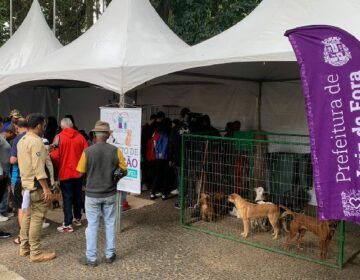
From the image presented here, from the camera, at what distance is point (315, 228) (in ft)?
17.2

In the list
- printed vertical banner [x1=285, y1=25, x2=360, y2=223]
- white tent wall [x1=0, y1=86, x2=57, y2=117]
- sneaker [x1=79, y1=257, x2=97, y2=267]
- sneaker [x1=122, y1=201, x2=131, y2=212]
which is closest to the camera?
printed vertical banner [x1=285, y1=25, x2=360, y2=223]

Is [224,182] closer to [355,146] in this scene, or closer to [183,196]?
[183,196]

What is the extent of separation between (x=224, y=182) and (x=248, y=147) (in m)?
0.68

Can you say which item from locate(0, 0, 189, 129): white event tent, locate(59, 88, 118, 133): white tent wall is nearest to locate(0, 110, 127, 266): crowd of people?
locate(0, 0, 189, 129): white event tent

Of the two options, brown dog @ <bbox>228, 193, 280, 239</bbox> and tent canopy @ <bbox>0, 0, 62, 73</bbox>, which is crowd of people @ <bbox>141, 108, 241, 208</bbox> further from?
tent canopy @ <bbox>0, 0, 62, 73</bbox>

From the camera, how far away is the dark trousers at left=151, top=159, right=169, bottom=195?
8.44 meters

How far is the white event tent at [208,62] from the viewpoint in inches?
216

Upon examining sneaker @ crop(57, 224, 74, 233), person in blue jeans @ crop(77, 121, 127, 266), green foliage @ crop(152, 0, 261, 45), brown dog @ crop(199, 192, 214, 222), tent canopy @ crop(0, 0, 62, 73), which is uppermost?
green foliage @ crop(152, 0, 261, 45)

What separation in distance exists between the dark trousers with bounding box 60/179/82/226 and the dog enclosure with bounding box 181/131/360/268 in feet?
5.25

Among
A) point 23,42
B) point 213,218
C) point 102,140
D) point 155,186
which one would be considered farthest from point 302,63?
point 23,42

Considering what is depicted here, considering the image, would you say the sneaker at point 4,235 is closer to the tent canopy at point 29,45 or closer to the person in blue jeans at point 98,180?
the person in blue jeans at point 98,180

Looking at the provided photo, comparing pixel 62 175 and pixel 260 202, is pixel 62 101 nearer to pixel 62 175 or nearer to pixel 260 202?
pixel 62 175

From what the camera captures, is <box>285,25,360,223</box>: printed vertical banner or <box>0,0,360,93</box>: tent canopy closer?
<box>285,25,360,223</box>: printed vertical banner

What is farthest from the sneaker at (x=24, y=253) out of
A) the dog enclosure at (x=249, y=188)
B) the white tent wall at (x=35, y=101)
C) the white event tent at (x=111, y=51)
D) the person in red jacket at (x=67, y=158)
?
the white tent wall at (x=35, y=101)
